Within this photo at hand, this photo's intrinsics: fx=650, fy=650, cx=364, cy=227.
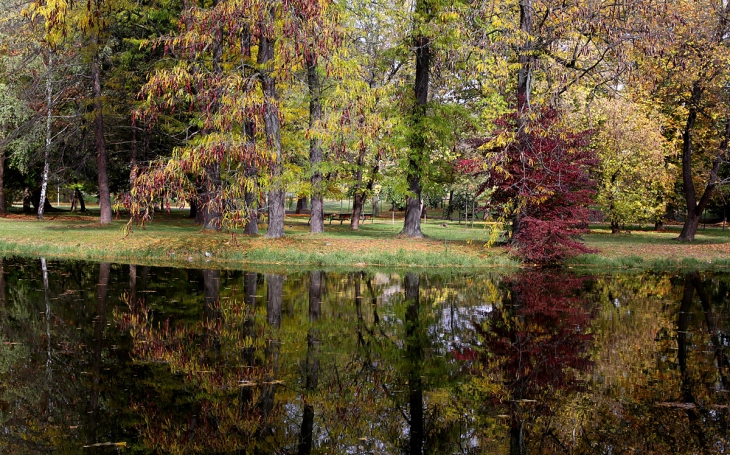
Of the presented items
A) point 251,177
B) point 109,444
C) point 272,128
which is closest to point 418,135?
point 272,128

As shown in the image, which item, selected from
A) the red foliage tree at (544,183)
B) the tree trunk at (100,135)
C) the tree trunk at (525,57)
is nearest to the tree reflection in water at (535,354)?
the red foliage tree at (544,183)

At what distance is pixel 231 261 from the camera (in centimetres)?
1977

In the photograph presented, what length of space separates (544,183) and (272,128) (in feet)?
28.5

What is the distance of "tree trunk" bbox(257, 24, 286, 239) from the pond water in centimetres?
669

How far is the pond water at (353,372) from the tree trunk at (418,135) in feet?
36.6

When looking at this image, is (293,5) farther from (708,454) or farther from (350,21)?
(708,454)

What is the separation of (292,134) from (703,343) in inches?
716

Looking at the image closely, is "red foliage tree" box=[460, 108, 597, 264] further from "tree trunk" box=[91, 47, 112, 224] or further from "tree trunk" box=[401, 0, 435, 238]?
"tree trunk" box=[91, 47, 112, 224]

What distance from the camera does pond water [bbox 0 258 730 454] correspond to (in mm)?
5738

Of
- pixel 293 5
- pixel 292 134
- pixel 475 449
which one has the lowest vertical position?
pixel 475 449

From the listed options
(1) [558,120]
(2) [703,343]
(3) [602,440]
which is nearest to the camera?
(3) [602,440]

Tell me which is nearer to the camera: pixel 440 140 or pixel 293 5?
pixel 293 5

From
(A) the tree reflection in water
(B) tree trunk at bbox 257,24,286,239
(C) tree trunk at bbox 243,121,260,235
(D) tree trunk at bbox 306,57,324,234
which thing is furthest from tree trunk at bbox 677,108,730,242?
(C) tree trunk at bbox 243,121,260,235

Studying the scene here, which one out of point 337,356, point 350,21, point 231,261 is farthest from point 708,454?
point 350,21
